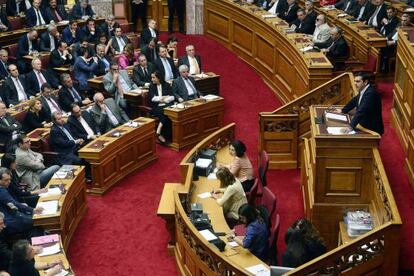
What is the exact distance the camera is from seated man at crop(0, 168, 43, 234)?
25.3 feet

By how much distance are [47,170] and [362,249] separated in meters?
4.62

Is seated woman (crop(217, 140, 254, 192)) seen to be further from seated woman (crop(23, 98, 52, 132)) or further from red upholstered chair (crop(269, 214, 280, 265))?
seated woman (crop(23, 98, 52, 132))

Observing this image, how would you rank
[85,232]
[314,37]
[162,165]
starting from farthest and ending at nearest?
[314,37], [162,165], [85,232]

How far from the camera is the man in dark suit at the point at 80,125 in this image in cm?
1016

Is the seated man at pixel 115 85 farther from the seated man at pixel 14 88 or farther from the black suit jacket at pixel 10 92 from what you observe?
the black suit jacket at pixel 10 92

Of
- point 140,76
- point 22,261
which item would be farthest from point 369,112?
point 140,76

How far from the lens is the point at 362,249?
6.24 meters

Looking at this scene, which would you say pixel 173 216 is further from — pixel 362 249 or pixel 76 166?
pixel 362 249

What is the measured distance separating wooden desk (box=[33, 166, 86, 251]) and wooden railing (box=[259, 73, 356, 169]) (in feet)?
8.85

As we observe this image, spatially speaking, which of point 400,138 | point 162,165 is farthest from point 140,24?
point 400,138

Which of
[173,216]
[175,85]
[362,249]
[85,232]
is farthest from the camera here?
[175,85]

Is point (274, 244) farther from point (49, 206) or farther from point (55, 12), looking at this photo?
point (55, 12)

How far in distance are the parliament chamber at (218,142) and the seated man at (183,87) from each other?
0.09 ft

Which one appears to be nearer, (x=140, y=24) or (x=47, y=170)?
(x=47, y=170)
